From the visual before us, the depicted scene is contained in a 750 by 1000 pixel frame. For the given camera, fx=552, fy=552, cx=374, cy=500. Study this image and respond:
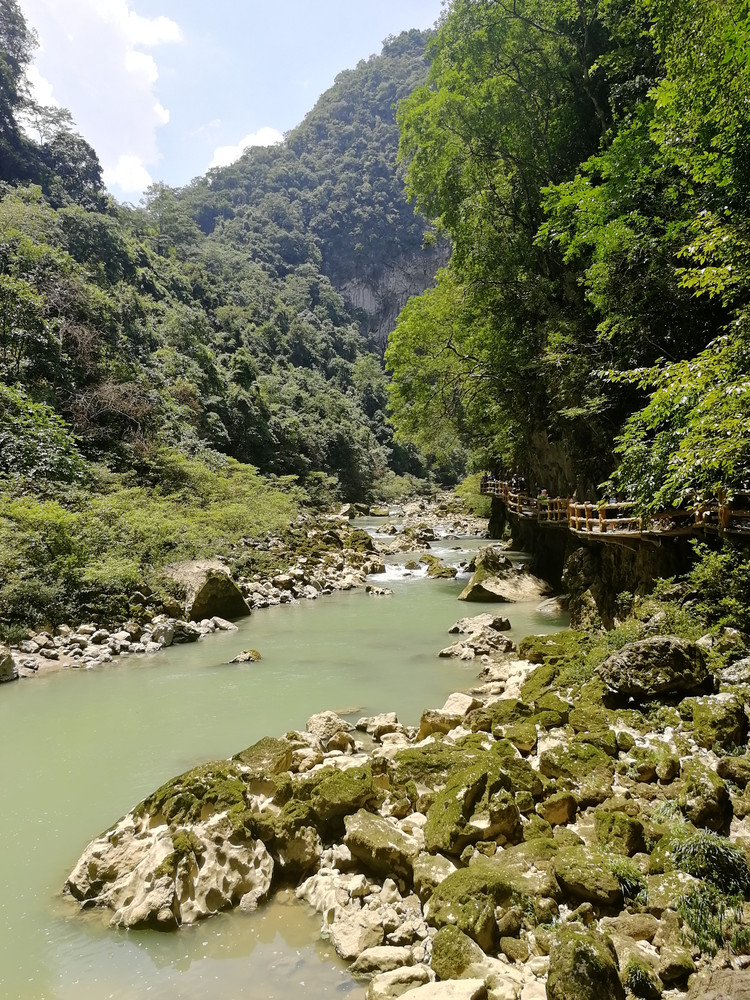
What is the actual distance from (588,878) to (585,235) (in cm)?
1066

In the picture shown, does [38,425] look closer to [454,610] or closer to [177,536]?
[177,536]

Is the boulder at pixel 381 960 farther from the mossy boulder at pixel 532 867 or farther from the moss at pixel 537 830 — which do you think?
the moss at pixel 537 830

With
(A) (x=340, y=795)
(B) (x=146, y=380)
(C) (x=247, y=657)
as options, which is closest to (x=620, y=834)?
(A) (x=340, y=795)

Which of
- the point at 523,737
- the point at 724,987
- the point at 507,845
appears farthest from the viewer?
the point at 523,737

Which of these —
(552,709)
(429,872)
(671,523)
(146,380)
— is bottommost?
(429,872)

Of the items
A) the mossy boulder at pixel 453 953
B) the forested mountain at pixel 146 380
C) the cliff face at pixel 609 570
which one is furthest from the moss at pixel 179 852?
the forested mountain at pixel 146 380

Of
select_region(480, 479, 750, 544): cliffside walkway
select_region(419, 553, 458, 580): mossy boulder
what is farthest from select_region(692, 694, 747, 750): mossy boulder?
select_region(419, 553, 458, 580): mossy boulder

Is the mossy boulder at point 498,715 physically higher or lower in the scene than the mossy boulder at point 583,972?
lower

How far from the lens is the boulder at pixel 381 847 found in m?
4.20

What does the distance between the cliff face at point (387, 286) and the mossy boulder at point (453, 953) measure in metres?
99.3

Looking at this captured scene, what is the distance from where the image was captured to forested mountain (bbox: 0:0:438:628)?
13875mm

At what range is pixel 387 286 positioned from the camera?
10050cm

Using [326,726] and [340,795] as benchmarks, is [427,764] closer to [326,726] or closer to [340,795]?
[340,795]

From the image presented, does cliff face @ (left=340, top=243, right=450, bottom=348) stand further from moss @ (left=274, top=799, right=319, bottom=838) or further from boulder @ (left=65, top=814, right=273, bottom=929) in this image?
boulder @ (left=65, top=814, right=273, bottom=929)
